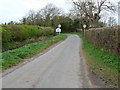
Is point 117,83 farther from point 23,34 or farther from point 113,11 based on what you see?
point 113,11

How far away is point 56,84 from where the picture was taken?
6.96 meters

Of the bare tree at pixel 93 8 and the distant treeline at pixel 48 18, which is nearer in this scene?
the bare tree at pixel 93 8

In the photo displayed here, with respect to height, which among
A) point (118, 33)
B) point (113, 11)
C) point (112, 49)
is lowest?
point (112, 49)

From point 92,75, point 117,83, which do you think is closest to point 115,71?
point 92,75

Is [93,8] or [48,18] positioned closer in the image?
[93,8]

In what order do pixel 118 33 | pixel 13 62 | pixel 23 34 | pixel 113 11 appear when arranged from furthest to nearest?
1. pixel 113 11
2. pixel 23 34
3. pixel 13 62
4. pixel 118 33

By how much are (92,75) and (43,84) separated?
2.57 meters

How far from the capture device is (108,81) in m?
7.44

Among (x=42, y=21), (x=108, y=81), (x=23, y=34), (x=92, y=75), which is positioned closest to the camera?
(x=108, y=81)

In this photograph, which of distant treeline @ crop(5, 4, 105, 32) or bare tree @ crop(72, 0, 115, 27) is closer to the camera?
bare tree @ crop(72, 0, 115, 27)

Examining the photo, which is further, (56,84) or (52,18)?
(52,18)

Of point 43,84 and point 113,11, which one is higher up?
point 113,11

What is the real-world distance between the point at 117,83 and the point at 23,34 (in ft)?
74.2

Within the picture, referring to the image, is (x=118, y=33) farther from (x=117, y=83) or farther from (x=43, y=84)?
(x=43, y=84)
